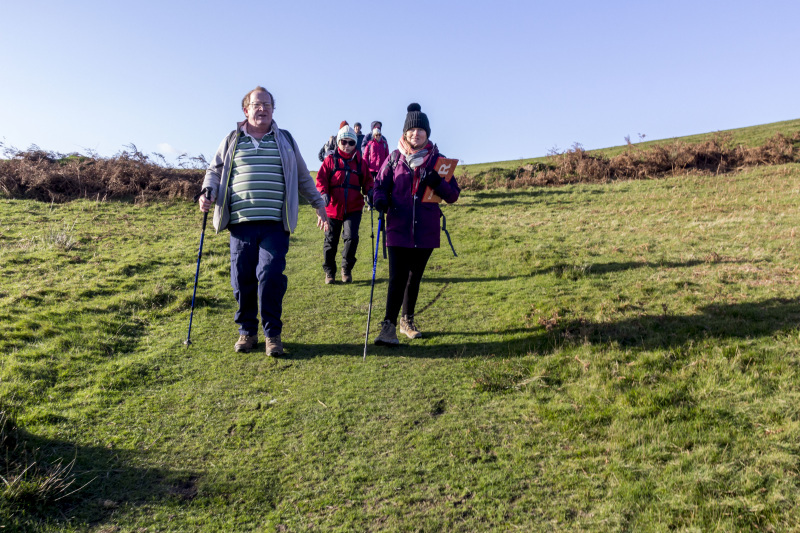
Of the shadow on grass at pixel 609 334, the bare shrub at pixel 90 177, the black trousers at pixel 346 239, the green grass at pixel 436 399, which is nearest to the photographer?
the green grass at pixel 436 399

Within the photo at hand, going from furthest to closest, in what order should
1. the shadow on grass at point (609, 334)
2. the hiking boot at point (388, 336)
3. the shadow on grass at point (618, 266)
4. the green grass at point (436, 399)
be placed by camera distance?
the shadow on grass at point (618, 266) → the hiking boot at point (388, 336) → the shadow on grass at point (609, 334) → the green grass at point (436, 399)

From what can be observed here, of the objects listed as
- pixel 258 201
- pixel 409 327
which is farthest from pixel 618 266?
pixel 258 201

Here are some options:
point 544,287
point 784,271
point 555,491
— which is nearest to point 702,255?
point 784,271

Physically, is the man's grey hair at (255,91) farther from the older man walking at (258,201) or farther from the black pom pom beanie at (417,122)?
the black pom pom beanie at (417,122)

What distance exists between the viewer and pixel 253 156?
5648 mm

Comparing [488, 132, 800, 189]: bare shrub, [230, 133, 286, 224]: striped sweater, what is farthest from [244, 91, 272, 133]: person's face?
[488, 132, 800, 189]: bare shrub

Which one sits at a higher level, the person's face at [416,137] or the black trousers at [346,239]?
the person's face at [416,137]

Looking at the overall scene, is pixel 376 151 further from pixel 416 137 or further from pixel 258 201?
pixel 258 201

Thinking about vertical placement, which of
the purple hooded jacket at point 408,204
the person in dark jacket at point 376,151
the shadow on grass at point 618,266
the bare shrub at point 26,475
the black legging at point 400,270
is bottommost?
the bare shrub at point 26,475

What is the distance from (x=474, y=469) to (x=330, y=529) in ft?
3.32

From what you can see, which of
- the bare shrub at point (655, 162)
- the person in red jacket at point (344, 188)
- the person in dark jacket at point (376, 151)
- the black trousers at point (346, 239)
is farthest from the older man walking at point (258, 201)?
the bare shrub at point (655, 162)

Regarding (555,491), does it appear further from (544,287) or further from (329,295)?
(329,295)

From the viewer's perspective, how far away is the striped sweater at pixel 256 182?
18.3 feet

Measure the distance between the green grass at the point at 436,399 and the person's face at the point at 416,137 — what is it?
2.13 metres
